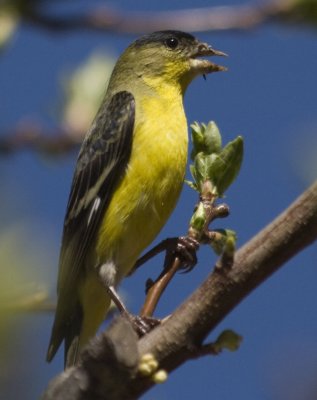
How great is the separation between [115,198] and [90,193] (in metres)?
0.24

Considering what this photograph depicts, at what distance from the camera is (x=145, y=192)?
4152 millimetres

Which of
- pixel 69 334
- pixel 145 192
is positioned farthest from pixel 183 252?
pixel 69 334

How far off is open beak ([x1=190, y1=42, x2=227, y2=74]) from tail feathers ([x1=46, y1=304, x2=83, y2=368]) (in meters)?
1.82

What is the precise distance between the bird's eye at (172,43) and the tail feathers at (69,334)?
6.96 ft

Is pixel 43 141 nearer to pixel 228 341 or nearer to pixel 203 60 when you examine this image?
pixel 228 341

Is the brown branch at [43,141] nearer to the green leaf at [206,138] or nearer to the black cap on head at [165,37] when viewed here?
the green leaf at [206,138]

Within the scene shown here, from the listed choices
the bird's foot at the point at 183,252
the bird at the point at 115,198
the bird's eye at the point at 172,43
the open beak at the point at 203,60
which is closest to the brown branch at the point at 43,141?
the bird's foot at the point at 183,252

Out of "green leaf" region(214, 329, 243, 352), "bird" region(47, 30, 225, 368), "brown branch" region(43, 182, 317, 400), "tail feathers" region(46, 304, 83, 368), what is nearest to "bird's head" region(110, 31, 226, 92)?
"bird" region(47, 30, 225, 368)

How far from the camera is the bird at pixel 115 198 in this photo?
4148mm

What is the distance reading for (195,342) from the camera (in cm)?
162

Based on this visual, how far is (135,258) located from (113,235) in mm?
190

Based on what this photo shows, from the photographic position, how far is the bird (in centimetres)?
415

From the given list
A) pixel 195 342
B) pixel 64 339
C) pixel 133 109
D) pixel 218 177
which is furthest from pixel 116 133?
pixel 195 342

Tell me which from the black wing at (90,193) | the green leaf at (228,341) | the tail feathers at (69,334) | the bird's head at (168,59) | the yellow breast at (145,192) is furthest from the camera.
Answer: the bird's head at (168,59)
